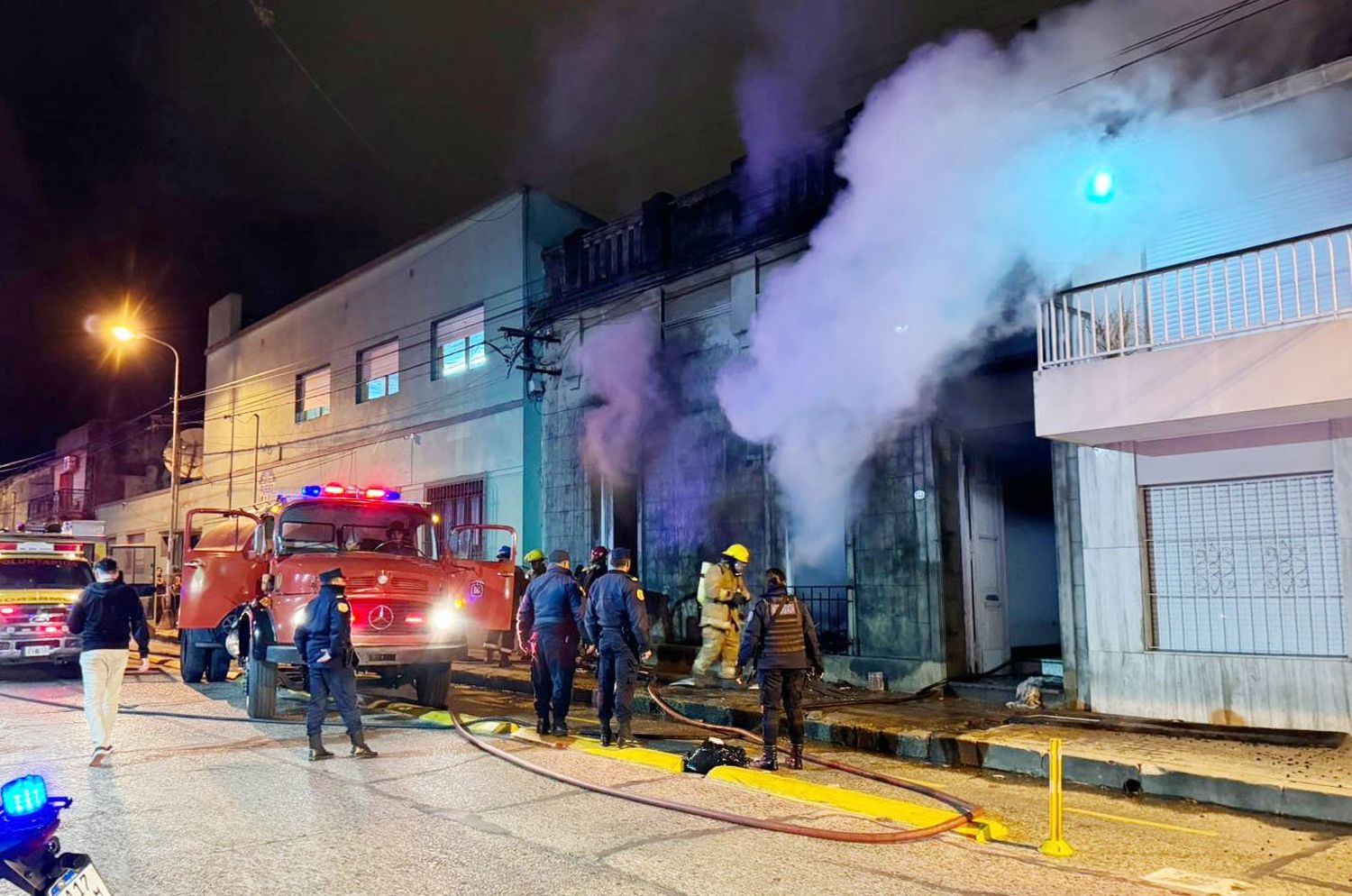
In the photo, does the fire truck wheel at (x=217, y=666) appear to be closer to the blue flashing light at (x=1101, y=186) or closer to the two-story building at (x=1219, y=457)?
the two-story building at (x=1219, y=457)

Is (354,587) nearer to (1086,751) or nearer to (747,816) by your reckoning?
(747,816)

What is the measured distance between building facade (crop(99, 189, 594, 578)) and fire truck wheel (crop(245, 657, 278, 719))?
4876 mm

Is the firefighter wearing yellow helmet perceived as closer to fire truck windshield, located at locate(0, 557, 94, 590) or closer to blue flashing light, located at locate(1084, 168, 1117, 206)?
blue flashing light, located at locate(1084, 168, 1117, 206)

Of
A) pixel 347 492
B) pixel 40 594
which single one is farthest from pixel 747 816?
pixel 40 594

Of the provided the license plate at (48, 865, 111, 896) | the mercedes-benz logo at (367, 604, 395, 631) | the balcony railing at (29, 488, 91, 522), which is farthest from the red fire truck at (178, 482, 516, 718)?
the balcony railing at (29, 488, 91, 522)

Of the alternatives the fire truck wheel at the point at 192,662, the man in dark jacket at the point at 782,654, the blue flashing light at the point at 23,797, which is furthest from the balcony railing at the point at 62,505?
the blue flashing light at the point at 23,797

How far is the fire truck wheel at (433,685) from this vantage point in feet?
34.8

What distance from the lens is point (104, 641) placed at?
25.3 ft

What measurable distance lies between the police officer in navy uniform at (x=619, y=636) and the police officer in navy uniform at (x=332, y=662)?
2.06m

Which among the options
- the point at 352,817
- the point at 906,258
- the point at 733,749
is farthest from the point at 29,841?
the point at 906,258

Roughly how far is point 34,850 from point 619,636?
5634 mm

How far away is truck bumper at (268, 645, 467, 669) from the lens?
8.98 meters

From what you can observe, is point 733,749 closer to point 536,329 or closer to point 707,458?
point 707,458

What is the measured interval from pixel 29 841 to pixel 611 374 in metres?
13.7
